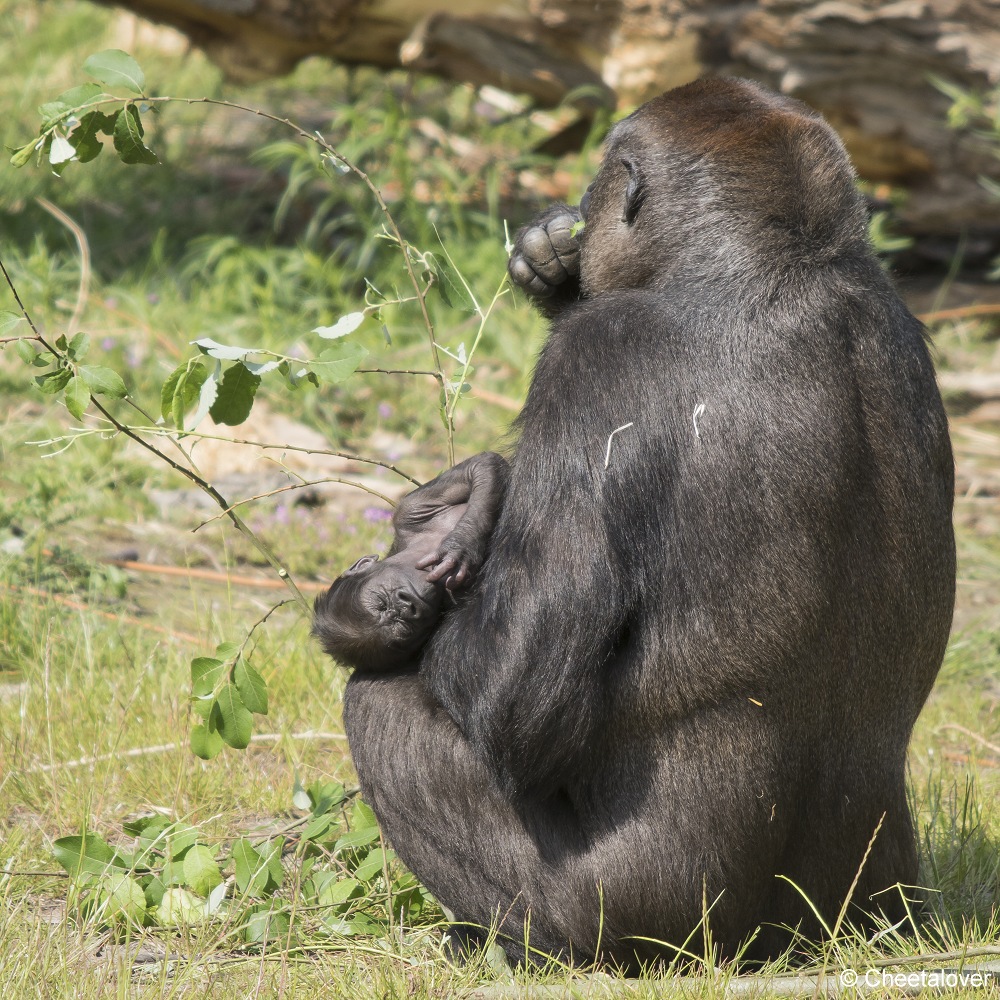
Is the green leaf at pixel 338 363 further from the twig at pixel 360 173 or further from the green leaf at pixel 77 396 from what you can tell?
the green leaf at pixel 77 396

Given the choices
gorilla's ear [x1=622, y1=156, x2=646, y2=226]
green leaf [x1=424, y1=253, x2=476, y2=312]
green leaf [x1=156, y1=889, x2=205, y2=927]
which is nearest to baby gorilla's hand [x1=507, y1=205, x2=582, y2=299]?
green leaf [x1=424, y1=253, x2=476, y2=312]

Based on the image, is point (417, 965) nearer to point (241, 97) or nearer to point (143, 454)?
point (143, 454)

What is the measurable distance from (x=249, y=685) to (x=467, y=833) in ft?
1.76

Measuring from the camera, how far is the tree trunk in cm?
638

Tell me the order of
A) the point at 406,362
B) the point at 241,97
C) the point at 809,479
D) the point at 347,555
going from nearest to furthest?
the point at 809,479 → the point at 347,555 → the point at 406,362 → the point at 241,97

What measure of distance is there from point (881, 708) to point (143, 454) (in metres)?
3.81

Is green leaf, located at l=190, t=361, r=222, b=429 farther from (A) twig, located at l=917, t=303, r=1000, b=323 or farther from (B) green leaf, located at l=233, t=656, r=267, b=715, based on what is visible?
(A) twig, located at l=917, t=303, r=1000, b=323

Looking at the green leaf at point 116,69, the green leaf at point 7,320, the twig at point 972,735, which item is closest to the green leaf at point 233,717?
the green leaf at point 7,320

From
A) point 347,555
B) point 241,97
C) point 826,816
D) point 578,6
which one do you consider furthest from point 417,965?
point 241,97

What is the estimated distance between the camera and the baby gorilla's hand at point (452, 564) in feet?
8.39

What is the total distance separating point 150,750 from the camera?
3.28 m

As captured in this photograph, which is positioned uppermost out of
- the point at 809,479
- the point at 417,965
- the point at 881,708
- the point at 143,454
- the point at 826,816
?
the point at 809,479

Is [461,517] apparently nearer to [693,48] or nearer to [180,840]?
[180,840]

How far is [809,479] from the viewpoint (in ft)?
7.51
